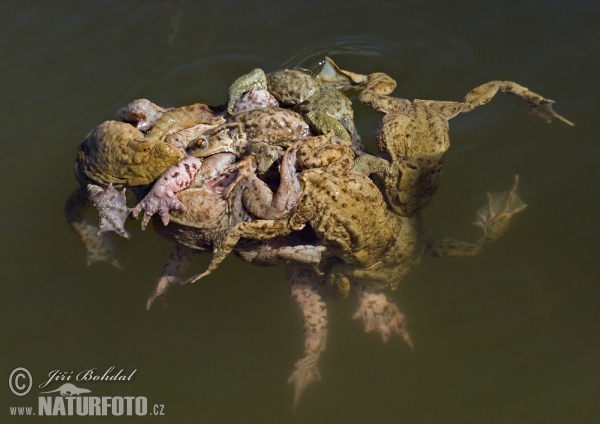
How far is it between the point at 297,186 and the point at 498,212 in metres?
2.59

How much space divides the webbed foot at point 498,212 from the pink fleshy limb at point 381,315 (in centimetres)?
122

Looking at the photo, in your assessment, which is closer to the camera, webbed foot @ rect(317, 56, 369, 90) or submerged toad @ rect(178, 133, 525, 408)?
submerged toad @ rect(178, 133, 525, 408)

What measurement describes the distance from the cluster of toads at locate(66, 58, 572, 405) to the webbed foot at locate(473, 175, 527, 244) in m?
0.01

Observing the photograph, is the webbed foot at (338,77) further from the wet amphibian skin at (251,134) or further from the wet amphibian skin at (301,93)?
the wet amphibian skin at (251,134)

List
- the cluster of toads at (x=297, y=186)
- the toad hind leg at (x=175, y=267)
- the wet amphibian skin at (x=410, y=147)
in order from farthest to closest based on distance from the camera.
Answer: the toad hind leg at (x=175, y=267)
the wet amphibian skin at (x=410, y=147)
the cluster of toads at (x=297, y=186)

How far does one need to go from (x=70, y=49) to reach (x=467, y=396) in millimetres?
6823

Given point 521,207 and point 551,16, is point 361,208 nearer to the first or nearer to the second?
point 521,207

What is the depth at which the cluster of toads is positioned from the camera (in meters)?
5.16

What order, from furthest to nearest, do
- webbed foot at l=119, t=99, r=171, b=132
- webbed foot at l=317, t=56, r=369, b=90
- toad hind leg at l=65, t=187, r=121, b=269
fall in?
webbed foot at l=317, t=56, r=369, b=90, toad hind leg at l=65, t=187, r=121, b=269, webbed foot at l=119, t=99, r=171, b=132

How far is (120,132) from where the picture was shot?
540 cm
